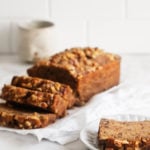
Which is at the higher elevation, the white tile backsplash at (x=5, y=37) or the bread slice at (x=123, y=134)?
the white tile backsplash at (x=5, y=37)

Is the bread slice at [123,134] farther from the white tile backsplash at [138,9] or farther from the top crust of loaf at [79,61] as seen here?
the white tile backsplash at [138,9]

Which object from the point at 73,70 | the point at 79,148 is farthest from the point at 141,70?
the point at 79,148

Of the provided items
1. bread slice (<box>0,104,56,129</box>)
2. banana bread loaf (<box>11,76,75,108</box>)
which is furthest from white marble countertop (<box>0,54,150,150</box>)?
banana bread loaf (<box>11,76,75,108</box>)

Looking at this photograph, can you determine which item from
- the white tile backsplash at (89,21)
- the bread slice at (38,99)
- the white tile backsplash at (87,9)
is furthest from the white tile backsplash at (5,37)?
the bread slice at (38,99)

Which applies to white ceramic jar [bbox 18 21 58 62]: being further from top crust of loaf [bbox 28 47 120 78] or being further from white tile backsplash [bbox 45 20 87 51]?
top crust of loaf [bbox 28 47 120 78]

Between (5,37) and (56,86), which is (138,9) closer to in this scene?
(5,37)

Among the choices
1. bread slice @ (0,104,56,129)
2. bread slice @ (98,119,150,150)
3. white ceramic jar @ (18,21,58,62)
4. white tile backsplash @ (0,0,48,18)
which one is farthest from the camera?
white tile backsplash @ (0,0,48,18)

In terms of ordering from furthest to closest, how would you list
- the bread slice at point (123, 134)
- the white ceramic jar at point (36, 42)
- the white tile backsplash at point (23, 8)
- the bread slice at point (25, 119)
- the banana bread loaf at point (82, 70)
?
the white tile backsplash at point (23, 8) → the white ceramic jar at point (36, 42) → the banana bread loaf at point (82, 70) → the bread slice at point (25, 119) → the bread slice at point (123, 134)
